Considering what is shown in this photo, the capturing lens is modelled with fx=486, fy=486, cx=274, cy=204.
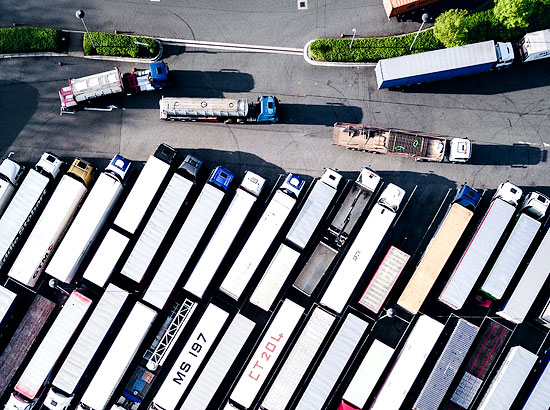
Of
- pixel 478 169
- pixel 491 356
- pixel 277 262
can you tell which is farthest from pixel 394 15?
pixel 491 356

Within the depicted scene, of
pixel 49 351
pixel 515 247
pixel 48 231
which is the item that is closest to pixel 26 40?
pixel 48 231

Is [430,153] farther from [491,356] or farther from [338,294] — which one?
[491,356]

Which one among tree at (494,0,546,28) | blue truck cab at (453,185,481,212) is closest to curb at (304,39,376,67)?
tree at (494,0,546,28)

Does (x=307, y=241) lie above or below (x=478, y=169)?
below

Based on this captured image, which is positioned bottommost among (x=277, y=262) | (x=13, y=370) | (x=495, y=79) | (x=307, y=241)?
(x=13, y=370)

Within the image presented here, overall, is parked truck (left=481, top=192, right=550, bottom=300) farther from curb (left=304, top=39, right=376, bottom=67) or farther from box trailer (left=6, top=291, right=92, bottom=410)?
box trailer (left=6, top=291, right=92, bottom=410)

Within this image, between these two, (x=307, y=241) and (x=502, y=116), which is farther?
(x=502, y=116)

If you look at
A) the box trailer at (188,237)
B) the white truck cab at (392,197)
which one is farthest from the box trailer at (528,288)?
the box trailer at (188,237)
